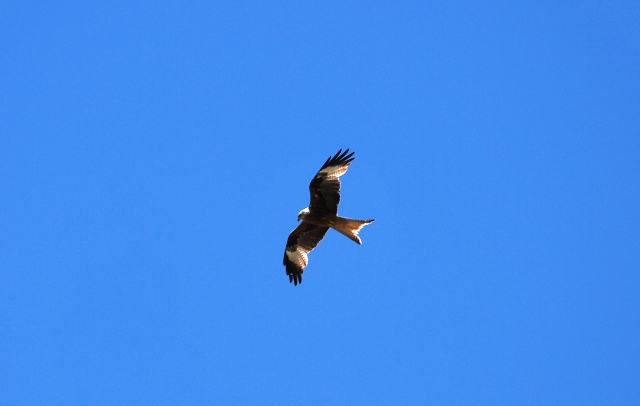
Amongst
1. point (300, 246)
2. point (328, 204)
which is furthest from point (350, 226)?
point (300, 246)

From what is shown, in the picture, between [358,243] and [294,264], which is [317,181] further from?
[294,264]

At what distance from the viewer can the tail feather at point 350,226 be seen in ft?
42.3

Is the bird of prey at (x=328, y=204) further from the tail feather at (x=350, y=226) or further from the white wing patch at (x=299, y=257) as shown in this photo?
the white wing patch at (x=299, y=257)

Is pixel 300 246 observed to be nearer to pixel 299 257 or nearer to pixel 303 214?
pixel 299 257

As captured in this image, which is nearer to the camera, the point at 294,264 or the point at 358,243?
the point at 358,243

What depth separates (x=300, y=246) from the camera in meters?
14.1

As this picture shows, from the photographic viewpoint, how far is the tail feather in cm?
1290

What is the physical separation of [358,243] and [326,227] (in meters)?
0.98

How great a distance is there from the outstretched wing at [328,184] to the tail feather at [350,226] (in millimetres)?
202

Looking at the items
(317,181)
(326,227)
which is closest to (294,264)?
(326,227)

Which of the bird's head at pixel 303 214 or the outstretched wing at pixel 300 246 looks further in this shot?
the outstretched wing at pixel 300 246

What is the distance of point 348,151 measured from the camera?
13.2 metres

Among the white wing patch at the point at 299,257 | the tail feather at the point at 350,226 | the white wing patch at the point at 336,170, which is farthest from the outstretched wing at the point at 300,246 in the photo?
the white wing patch at the point at 336,170

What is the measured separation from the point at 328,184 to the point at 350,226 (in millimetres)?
804
